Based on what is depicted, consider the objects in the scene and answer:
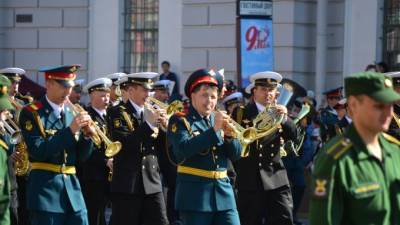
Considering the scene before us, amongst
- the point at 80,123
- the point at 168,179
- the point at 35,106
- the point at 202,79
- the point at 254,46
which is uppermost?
the point at 254,46

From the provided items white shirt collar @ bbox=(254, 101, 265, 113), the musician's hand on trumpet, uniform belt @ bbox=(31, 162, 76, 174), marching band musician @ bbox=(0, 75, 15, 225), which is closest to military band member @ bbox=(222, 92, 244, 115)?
white shirt collar @ bbox=(254, 101, 265, 113)

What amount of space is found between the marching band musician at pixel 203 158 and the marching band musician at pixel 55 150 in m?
0.81

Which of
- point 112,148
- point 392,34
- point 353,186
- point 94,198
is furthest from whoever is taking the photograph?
point 392,34

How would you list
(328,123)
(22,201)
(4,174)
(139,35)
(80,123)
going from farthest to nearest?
(139,35) < (328,123) < (22,201) < (80,123) < (4,174)

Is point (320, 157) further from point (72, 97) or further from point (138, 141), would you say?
point (72, 97)

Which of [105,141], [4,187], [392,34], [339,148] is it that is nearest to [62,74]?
[105,141]

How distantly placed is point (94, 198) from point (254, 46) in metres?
5.64

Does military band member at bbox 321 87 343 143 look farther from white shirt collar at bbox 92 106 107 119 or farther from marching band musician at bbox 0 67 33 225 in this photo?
marching band musician at bbox 0 67 33 225

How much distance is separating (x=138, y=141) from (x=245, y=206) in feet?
4.26

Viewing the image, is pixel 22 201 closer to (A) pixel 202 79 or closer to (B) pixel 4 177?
(A) pixel 202 79

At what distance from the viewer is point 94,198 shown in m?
10.7

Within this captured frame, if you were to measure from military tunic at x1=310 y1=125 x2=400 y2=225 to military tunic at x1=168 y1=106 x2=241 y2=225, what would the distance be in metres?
2.83

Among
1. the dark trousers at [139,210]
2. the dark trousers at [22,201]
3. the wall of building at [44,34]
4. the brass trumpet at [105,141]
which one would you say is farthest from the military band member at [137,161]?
the wall of building at [44,34]

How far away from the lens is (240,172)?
10.1m
